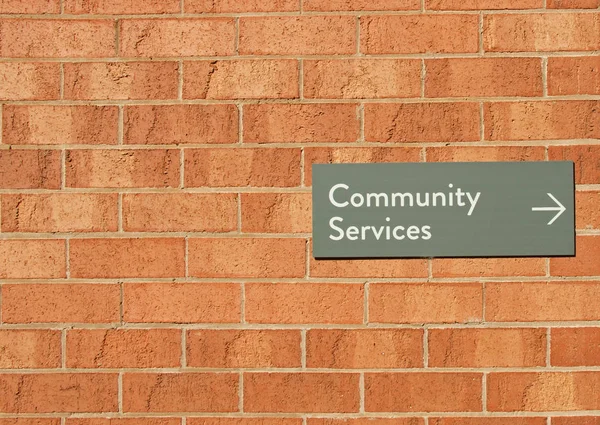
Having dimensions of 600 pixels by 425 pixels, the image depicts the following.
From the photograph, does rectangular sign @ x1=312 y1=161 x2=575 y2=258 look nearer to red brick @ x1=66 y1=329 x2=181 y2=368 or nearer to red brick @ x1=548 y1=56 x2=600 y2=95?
red brick @ x1=548 y1=56 x2=600 y2=95

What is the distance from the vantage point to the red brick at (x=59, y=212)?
6.16 feet

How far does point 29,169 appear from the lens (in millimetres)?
1880

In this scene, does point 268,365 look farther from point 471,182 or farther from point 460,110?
point 460,110

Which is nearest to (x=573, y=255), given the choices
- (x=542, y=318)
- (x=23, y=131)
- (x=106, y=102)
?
(x=542, y=318)

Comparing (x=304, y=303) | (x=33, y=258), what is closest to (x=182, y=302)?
(x=304, y=303)

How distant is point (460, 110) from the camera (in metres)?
1.87

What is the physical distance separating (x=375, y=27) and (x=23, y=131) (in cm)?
115

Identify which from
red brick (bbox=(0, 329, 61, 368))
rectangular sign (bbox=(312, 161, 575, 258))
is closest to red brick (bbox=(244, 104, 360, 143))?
rectangular sign (bbox=(312, 161, 575, 258))

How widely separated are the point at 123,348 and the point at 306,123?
0.91 metres

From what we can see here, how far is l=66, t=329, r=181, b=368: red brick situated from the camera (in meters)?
1.88

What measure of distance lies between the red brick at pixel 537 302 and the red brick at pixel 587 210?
18cm

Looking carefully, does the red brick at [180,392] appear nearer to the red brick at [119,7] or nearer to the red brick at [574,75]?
the red brick at [119,7]

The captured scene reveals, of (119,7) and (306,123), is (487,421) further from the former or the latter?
(119,7)

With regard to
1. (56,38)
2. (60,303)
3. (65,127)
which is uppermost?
(56,38)
